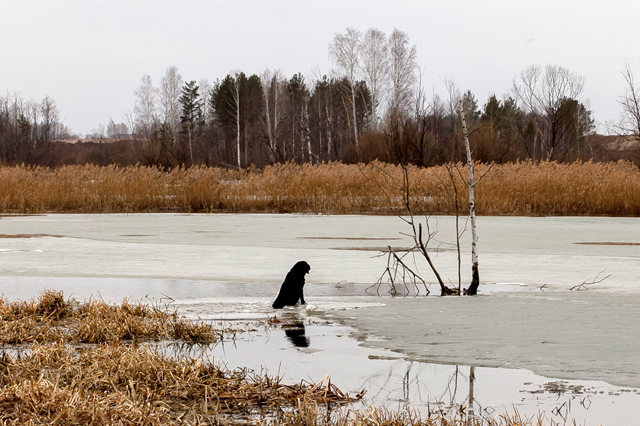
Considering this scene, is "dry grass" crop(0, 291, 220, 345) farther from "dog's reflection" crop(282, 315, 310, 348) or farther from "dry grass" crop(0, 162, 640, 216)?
"dry grass" crop(0, 162, 640, 216)

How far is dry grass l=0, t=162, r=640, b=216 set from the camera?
20.0m

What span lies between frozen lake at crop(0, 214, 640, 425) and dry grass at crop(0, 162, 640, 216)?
4.58 metres

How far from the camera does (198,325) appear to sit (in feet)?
18.5

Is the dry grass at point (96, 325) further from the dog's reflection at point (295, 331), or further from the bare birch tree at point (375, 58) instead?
the bare birch tree at point (375, 58)

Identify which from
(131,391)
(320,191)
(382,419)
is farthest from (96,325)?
(320,191)

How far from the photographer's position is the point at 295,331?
5.64 metres

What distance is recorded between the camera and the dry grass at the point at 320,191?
787 inches

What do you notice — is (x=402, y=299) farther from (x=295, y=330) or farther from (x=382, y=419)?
(x=382, y=419)

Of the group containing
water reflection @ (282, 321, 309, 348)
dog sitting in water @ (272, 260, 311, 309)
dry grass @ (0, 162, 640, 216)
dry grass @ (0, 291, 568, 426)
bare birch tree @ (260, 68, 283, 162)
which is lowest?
water reflection @ (282, 321, 309, 348)

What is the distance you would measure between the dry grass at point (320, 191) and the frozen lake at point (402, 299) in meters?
4.58

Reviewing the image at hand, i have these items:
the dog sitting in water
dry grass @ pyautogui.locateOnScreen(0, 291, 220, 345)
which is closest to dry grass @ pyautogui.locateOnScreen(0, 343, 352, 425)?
dry grass @ pyautogui.locateOnScreen(0, 291, 220, 345)

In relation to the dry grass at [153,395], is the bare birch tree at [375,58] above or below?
above

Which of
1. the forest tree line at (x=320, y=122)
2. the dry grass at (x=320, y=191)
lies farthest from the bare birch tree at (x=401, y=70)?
the dry grass at (x=320, y=191)

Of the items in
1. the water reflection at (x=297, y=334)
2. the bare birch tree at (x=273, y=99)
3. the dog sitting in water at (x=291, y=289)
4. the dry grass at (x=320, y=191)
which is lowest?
the water reflection at (x=297, y=334)
